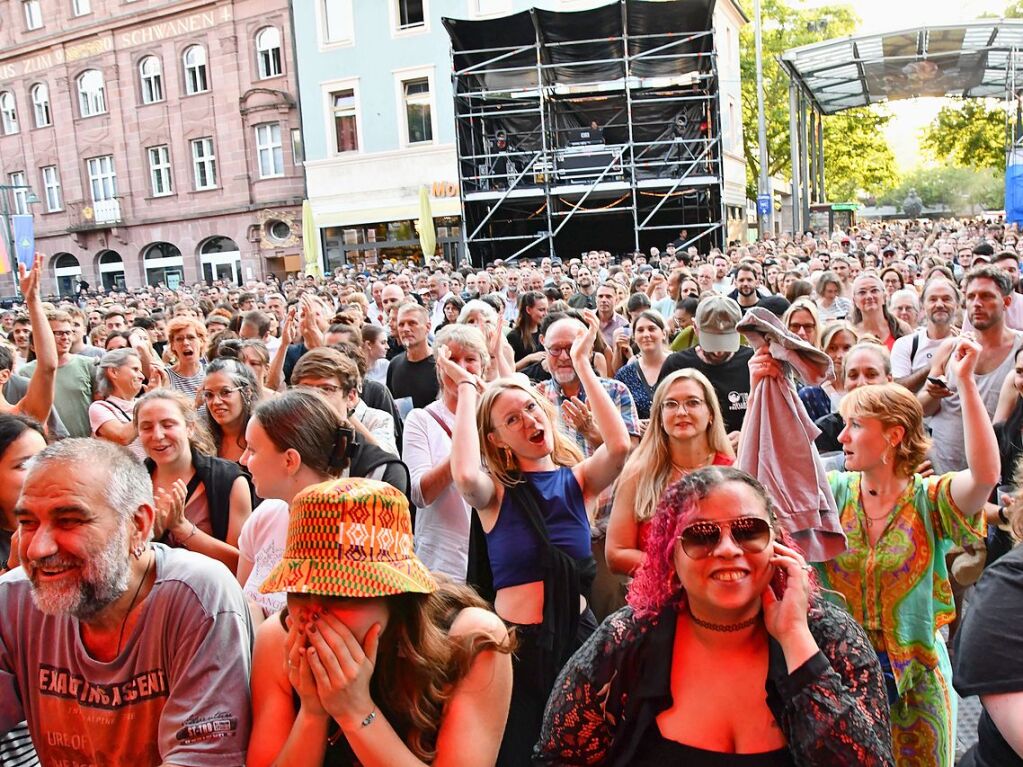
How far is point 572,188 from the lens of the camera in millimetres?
21234

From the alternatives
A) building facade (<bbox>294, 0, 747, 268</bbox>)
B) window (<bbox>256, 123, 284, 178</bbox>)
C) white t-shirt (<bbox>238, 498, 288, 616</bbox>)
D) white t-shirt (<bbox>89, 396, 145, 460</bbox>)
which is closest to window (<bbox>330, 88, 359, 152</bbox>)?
building facade (<bbox>294, 0, 747, 268</bbox>)

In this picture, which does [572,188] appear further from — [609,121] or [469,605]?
[469,605]

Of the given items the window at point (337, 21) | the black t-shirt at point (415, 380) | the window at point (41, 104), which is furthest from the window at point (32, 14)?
the black t-shirt at point (415, 380)

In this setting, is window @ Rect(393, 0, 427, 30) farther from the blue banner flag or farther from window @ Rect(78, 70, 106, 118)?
the blue banner flag

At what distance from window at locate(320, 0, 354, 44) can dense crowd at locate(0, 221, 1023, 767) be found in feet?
81.3

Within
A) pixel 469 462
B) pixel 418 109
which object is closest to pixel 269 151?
pixel 418 109

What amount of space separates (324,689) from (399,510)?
0.39 m

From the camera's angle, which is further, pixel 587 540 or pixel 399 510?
pixel 587 540

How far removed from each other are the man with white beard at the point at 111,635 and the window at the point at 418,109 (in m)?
26.7

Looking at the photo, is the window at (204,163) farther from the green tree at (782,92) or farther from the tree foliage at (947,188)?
the tree foliage at (947,188)

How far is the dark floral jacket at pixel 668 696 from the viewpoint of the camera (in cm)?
176

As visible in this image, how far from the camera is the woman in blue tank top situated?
2.93 meters

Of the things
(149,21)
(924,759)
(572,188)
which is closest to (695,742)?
(924,759)

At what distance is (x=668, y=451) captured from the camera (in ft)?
11.4
